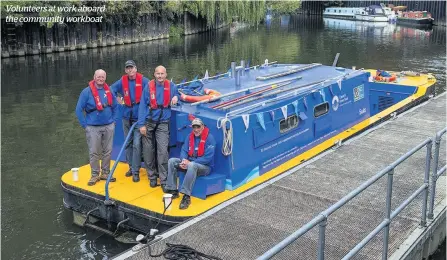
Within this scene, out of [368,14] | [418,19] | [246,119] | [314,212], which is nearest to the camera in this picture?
[314,212]

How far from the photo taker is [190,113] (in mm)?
9086

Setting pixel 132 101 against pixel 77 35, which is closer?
pixel 132 101

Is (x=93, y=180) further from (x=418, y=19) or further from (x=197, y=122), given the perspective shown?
(x=418, y=19)

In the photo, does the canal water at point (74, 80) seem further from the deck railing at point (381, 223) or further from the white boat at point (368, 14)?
the white boat at point (368, 14)

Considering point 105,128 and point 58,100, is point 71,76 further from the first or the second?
point 105,128

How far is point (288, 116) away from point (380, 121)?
439 cm

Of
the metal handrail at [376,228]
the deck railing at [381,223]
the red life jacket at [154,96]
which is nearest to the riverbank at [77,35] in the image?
the red life jacket at [154,96]

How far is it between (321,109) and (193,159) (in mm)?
4032

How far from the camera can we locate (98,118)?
9.22 metres

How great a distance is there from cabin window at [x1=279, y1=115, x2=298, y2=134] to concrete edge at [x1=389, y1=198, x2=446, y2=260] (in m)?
3.11

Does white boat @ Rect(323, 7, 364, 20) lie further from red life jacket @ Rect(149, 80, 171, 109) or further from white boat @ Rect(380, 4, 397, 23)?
red life jacket @ Rect(149, 80, 171, 109)

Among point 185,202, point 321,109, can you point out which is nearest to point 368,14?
point 321,109

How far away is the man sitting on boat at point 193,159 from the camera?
8.36 meters

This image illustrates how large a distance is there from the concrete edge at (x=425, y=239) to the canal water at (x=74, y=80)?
14.8 ft
